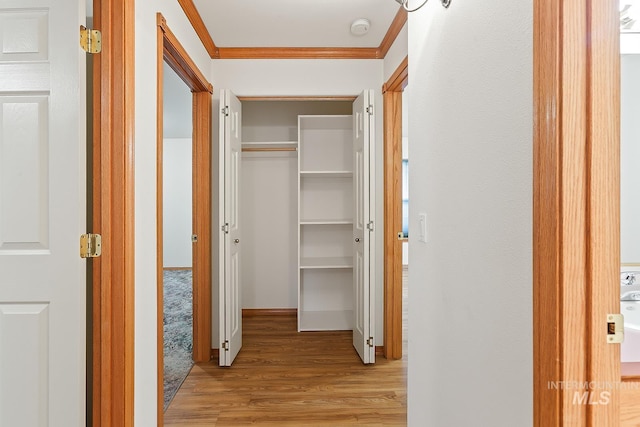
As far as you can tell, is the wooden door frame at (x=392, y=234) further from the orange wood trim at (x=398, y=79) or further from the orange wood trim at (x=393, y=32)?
the orange wood trim at (x=393, y=32)

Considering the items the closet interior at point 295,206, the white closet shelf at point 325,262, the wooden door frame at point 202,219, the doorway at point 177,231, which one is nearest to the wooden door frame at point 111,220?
the doorway at point 177,231

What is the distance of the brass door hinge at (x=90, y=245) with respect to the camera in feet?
4.67

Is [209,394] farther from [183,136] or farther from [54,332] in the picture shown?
[183,136]

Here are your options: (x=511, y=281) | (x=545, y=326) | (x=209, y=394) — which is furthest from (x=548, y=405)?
(x=209, y=394)

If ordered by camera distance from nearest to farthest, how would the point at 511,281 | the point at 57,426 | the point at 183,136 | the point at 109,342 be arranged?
1. the point at 511,281
2. the point at 57,426
3. the point at 109,342
4. the point at 183,136

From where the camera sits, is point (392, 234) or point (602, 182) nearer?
point (602, 182)

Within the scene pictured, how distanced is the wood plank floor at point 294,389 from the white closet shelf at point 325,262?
2.37 feet

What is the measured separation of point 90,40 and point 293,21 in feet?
5.21

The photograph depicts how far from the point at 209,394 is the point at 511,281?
2244 millimetres

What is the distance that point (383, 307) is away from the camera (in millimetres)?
3129

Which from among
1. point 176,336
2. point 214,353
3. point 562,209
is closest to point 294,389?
point 214,353

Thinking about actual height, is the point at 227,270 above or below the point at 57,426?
above

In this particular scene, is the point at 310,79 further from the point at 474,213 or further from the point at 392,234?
the point at 474,213

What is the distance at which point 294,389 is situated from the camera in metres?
2.53
